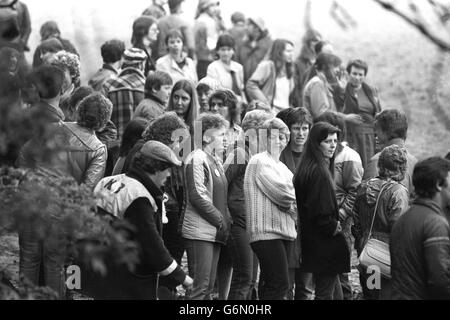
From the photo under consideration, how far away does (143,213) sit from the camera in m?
8.01

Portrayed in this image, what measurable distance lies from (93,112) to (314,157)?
2.04m

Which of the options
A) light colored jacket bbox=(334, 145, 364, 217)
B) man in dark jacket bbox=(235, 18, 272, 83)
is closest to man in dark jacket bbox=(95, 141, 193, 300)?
light colored jacket bbox=(334, 145, 364, 217)

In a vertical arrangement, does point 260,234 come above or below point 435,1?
below

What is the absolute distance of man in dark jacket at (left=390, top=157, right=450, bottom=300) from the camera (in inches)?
296

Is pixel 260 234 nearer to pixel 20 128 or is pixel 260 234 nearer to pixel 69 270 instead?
pixel 69 270

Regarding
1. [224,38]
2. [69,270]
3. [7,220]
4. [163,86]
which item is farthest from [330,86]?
[7,220]

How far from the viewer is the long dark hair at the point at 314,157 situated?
31.4 feet

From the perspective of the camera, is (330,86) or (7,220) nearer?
(7,220)

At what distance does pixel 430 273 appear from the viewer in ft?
24.8

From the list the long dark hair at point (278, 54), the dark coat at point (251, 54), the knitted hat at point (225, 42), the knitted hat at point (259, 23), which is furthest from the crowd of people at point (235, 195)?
the knitted hat at point (259, 23)

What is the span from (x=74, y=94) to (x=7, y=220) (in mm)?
4956

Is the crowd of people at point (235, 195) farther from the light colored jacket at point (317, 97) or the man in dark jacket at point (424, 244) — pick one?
the light colored jacket at point (317, 97)

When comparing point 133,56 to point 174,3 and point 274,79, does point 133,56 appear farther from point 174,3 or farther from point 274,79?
point 174,3

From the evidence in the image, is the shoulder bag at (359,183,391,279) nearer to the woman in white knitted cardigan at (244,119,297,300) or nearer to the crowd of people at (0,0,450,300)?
the crowd of people at (0,0,450,300)
